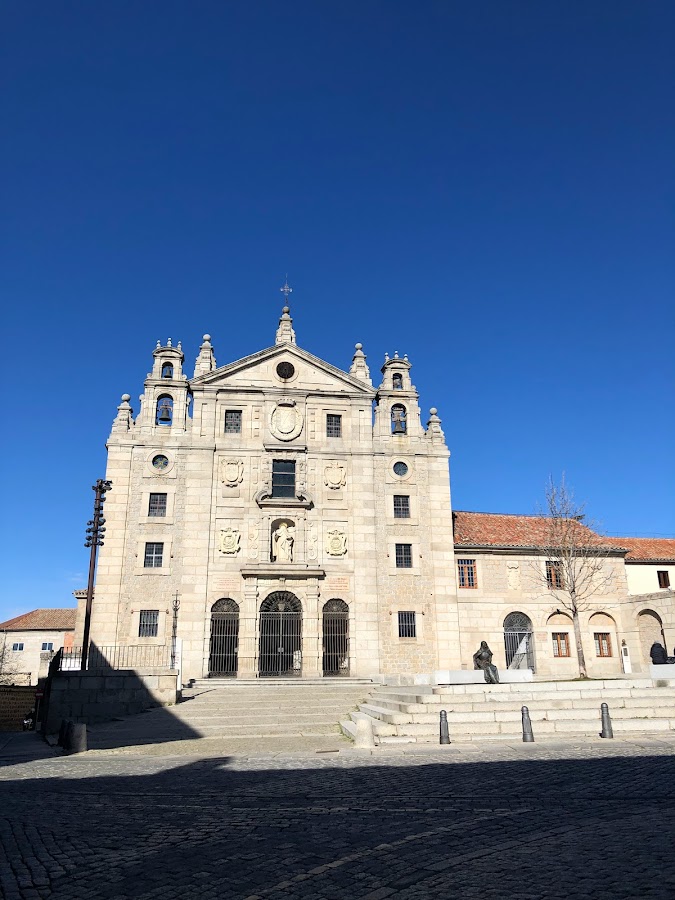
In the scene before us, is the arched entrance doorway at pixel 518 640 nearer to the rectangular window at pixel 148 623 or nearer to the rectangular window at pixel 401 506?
the rectangular window at pixel 401 506

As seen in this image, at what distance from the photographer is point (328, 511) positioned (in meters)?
37.4

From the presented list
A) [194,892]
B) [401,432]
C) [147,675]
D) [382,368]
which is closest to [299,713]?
[147,675]

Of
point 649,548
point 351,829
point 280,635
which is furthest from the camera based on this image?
point 649,548

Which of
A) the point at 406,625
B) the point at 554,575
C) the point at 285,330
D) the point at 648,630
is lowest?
the point at 648,630

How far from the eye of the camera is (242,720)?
2228 centimetres

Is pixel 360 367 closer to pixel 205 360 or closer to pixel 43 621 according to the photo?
pixel 205 360

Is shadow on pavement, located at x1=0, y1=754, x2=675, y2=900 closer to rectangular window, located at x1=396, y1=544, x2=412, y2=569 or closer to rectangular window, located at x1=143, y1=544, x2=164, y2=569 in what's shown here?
rectangular window, located at x1=143, y1=544, x2=164, y2=569

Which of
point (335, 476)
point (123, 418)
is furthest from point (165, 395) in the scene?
point (335, 476)

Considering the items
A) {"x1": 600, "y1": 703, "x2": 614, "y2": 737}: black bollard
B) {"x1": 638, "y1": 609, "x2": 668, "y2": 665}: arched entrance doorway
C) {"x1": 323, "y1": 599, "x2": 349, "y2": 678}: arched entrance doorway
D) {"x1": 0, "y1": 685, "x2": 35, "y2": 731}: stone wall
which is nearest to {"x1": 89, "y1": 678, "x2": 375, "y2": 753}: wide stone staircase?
{"x1": 323, "y1": 599, "x2": 349, "y2": 678}: arched entrance doorway

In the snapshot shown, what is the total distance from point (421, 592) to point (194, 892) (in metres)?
31.3

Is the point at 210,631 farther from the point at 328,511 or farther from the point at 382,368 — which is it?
the point at 382,368

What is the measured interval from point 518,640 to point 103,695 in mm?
22689

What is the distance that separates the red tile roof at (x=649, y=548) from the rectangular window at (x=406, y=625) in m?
14.2

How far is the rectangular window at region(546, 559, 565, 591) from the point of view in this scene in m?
39.1
